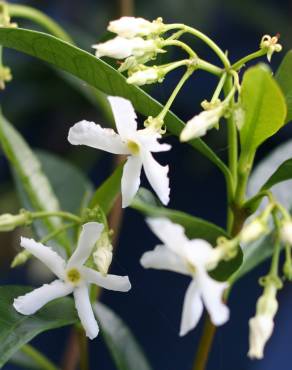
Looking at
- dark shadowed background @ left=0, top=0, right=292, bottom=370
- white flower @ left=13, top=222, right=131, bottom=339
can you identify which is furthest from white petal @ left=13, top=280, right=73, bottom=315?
dark shadowed background @ left=0, top=0, right=292, bottom=370

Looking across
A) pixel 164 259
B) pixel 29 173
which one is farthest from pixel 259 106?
pixel 29 173

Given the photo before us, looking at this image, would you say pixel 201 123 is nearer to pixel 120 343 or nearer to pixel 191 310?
pixel 191 310

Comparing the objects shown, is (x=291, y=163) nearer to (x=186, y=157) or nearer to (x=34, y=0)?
(x=186, y=157)

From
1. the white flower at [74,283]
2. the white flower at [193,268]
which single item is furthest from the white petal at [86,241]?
the white flower at [193,268]

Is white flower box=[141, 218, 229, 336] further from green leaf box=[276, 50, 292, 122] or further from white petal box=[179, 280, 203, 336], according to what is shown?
green leaf box=[276, 50, 292, 122]

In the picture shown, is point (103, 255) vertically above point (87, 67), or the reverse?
point (87, 67)

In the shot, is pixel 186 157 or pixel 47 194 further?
pixel 186 157

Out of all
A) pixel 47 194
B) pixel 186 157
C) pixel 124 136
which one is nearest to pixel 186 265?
pixel 124 136
